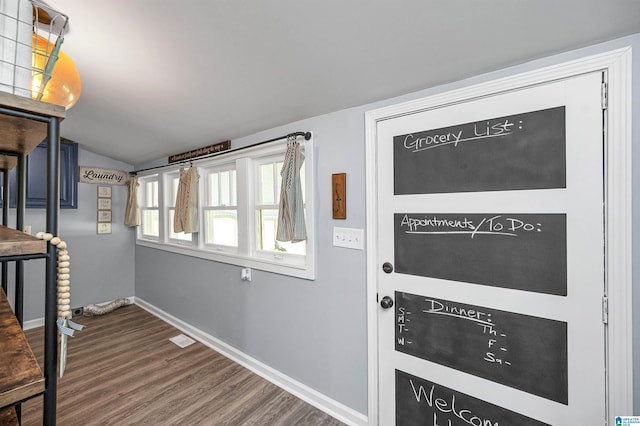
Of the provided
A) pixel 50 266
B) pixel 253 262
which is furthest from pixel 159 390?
pixel 50 266

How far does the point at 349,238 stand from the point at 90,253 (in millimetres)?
3980

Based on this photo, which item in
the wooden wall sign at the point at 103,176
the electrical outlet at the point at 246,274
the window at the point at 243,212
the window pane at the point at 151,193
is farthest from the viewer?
the window pane at the point at 151,193

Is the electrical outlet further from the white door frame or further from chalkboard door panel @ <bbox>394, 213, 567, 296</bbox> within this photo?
the white door frame

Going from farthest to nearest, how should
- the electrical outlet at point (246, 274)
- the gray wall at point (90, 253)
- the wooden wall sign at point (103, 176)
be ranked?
the wooden wall sign at point (103, 176), the gray wall at point (90, 253), the electrical outlet at point (246, 274)

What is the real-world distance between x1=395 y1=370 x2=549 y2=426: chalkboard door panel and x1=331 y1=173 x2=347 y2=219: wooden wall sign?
101cm

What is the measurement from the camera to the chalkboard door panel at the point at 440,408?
53.8 inches

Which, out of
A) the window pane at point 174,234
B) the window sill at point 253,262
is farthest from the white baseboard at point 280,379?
the window pane at point 174,234

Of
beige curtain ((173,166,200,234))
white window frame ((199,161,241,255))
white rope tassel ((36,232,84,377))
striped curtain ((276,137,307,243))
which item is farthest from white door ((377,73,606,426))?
beige curtain ((173,166,200,234))

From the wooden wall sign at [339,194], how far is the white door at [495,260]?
25 cm

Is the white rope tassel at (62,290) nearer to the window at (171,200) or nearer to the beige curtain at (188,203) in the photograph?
the beige curtain at (188,203)

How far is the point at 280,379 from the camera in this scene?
2.32 meters

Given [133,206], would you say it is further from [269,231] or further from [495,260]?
[495,260]

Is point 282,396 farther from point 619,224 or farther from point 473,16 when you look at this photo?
point 473,16

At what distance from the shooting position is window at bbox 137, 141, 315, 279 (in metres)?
2.28
